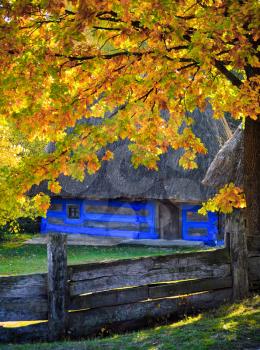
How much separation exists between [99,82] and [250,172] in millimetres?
2798

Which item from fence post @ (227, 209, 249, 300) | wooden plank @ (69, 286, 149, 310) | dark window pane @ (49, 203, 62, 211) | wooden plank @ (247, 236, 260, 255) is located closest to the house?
dark window pane @ (49, 203, 62, 211)

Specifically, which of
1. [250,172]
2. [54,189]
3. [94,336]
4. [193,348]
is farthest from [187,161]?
[193,348]

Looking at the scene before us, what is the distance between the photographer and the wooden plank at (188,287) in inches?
307

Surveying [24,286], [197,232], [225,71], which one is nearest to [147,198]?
Result: [197,232]

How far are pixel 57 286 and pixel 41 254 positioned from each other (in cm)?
1350

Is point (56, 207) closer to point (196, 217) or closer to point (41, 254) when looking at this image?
point (41, 254)

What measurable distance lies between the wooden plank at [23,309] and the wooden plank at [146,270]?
443 millimetres

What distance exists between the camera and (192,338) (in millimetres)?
6234

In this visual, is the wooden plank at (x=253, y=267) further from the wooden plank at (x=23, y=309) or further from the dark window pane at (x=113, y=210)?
the dark window pane at (x=113, y=210)

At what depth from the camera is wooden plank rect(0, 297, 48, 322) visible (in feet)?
22.2

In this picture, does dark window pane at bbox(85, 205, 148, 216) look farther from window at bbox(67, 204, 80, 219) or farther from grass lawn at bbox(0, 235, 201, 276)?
grass lawn at bbox(0, 235, 201, 276)

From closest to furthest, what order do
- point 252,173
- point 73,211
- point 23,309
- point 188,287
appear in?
point 23,309, point 188,287, point 252,173, point 73,211

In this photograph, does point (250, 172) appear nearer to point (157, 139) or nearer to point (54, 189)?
point (157, 139)

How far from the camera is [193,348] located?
5.82 metres
